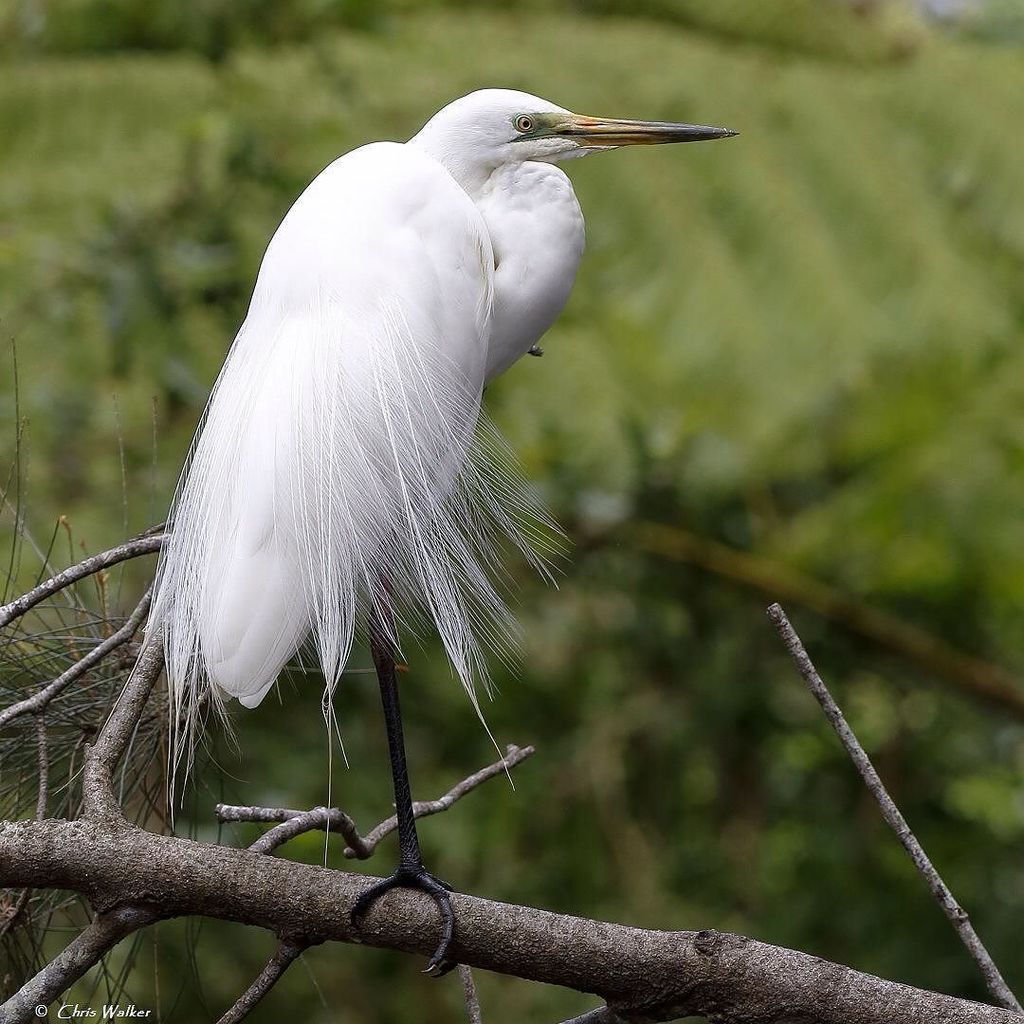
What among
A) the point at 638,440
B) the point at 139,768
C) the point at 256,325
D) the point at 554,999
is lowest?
the point at 554,999

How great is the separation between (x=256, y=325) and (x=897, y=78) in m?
1.48

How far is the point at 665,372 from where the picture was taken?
2.36 meters

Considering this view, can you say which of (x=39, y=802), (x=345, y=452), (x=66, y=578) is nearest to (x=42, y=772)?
(x=39, y=802)

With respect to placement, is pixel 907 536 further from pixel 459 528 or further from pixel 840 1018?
pixel 840 1018

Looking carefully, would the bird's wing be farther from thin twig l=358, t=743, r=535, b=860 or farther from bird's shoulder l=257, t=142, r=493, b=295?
thin twig l=358, t=743, r=535, b=860

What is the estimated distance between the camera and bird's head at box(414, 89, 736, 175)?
1.44m

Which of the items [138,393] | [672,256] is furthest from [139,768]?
[672,256]

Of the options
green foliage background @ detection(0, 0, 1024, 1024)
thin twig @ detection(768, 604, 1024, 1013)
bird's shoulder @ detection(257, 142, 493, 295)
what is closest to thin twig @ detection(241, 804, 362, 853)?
thin twig @ detection(768, 604, 1024, 1013)

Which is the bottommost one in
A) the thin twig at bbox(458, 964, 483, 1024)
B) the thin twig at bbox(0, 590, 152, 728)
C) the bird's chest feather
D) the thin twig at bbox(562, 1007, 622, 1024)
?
the thin twig at bbox(458, 964, 483, 1024)

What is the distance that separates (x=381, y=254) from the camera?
132 centimetres

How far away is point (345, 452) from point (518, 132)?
0.42 meters

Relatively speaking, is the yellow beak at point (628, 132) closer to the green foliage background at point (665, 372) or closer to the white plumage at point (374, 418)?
the white plumage at point (374, 418)

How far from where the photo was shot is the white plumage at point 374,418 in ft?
3.86

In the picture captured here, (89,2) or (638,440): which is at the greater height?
(89,2)
